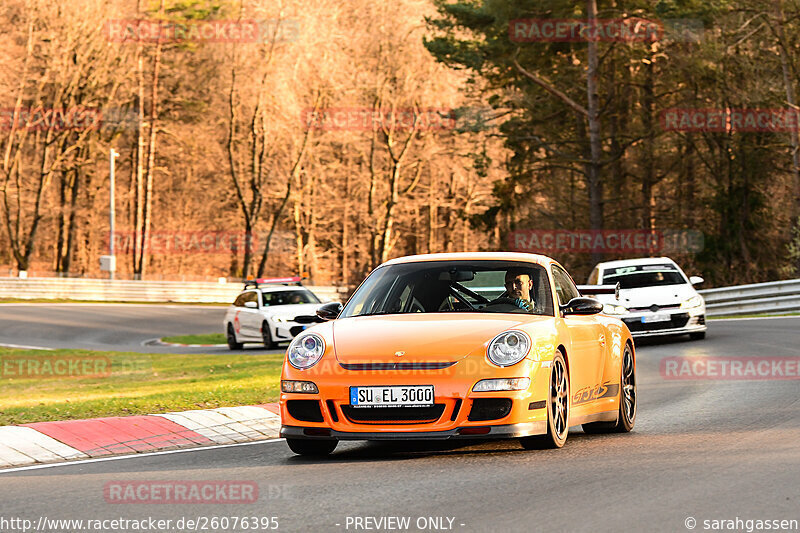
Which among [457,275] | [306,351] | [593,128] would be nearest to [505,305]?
[457,275]

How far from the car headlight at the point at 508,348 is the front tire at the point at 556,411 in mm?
379

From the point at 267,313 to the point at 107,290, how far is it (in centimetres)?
2662

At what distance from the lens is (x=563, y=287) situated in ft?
34.3

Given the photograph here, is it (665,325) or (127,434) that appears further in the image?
(665,325)

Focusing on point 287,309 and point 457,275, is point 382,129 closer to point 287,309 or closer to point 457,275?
point 287,309

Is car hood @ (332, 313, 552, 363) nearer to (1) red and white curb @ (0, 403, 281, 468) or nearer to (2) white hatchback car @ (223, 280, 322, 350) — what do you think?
(1) red and white curb @ (0, 403, 281, 468)

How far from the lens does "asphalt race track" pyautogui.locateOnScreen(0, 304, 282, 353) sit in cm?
3375

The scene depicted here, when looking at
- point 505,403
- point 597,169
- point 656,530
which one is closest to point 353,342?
point 505,403

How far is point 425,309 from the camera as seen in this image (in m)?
9.98

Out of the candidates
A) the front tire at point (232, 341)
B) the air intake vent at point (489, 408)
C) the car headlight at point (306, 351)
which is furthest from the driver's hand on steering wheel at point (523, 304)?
the front tire at point (232, 341)

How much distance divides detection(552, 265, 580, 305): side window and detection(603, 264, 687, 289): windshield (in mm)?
13160

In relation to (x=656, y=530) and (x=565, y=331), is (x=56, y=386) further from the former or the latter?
(x=656, y=530)

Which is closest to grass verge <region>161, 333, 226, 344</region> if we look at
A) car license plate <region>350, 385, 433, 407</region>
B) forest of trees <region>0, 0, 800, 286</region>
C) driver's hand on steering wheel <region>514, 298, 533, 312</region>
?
forest of trees <region>0, 0, 800, 286</region>

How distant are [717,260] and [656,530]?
40557 mm
